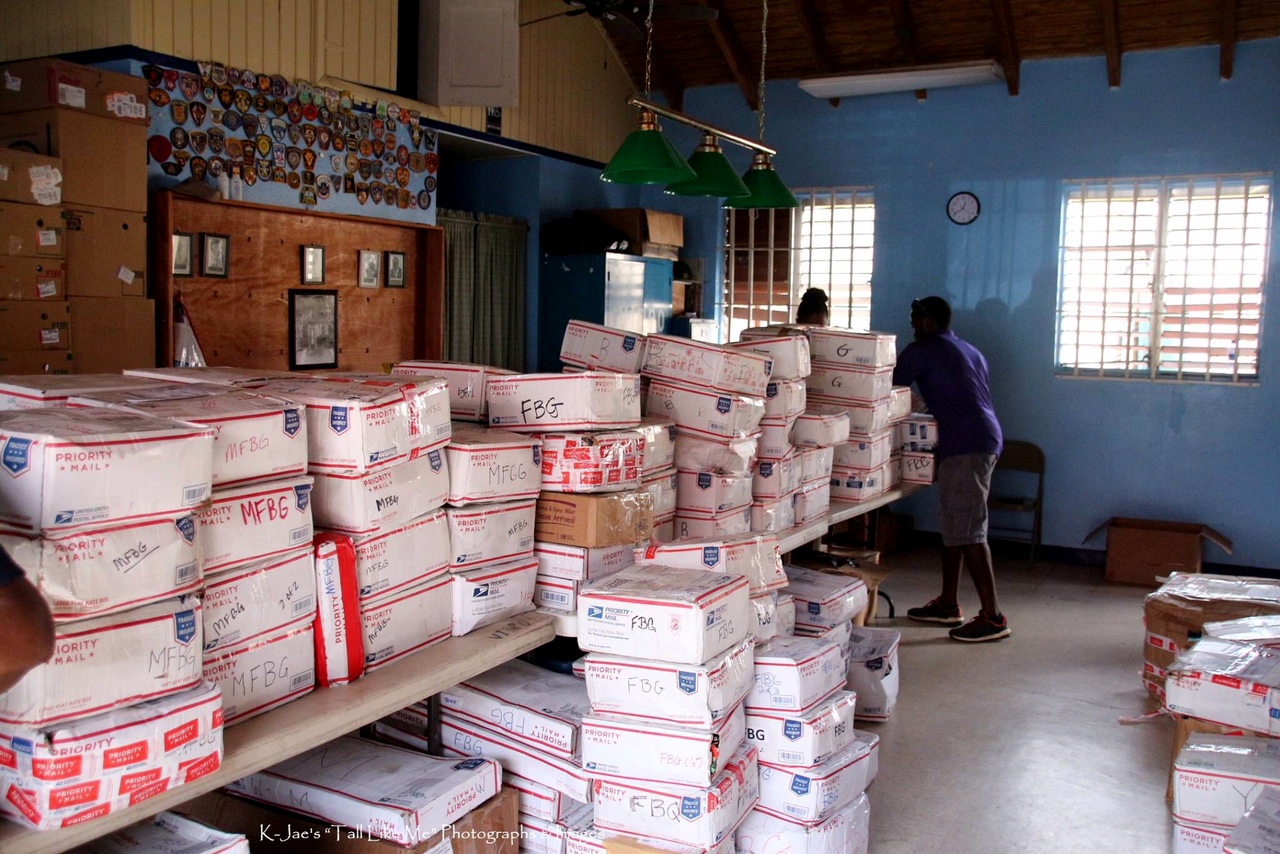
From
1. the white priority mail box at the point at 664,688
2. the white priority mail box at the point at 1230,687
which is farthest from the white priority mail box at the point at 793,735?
the white priority mail box at the point at 1230,687

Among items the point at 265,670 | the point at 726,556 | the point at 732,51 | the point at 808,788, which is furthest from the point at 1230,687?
the point at 732,51

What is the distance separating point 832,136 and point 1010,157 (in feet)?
4.57

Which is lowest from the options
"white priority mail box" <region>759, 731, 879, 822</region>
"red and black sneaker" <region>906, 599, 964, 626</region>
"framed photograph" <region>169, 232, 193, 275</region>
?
"red and black sneaker" <region>906, 599, 964, 626</region>

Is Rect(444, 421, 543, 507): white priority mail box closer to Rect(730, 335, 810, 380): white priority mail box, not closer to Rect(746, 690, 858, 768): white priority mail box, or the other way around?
Rect(746, 690, 858, 768): white priority mail box

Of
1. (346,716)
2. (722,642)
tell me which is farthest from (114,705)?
(722,642)

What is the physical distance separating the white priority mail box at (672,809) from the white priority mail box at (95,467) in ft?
4.40

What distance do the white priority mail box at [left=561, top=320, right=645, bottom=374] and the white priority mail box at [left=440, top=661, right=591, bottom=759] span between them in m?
1.22

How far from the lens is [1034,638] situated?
18.3 ft

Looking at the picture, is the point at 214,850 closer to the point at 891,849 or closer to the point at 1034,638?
the point at 891,849

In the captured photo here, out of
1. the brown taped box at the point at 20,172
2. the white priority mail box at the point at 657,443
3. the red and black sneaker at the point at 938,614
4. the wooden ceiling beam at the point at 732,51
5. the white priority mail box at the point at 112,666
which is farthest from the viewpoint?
the wooden ceiling beam at the point at 732,51

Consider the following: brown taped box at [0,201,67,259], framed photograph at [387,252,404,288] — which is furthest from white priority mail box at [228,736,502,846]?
framed photograph at [387,252,404,288]

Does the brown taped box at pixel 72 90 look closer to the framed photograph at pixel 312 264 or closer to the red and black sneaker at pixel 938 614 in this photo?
the framed photograph at pixel 312 264

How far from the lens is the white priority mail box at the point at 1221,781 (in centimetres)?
283

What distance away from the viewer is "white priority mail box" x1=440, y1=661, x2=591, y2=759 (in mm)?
2783
